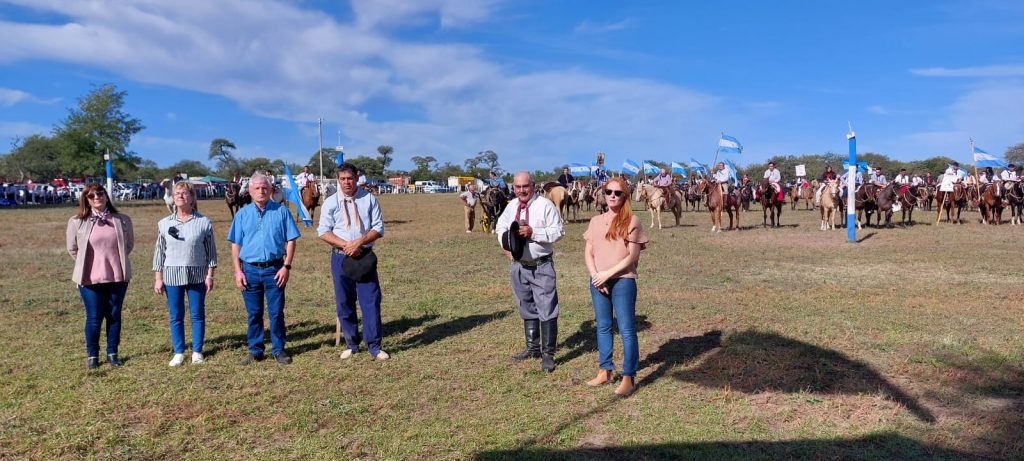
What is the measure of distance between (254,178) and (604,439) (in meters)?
3.84

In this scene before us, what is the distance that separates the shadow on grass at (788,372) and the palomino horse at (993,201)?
61.1 ft

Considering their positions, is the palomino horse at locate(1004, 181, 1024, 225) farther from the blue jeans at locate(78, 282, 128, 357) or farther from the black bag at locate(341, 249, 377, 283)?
the blue jeans at locate(78, 282, 128, 357)

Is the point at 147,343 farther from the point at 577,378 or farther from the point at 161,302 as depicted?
→ the point at 577,378

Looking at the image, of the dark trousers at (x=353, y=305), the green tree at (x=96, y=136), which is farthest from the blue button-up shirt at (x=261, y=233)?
the green tree at (x=96, y=136)

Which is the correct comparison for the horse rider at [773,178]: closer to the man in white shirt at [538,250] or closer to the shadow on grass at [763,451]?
the man in white shirt at [538,250]

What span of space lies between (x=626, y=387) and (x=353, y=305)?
2757mm

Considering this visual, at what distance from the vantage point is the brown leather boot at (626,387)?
17.1 feet

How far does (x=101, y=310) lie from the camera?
603cm

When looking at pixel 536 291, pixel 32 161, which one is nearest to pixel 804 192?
pixel 536 291

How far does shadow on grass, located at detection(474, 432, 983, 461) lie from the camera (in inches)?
161

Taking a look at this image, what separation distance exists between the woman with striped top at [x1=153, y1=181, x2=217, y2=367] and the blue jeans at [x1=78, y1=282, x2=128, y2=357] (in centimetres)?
36

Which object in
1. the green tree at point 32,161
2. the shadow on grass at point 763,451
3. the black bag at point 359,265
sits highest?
the green tree at point 32,161

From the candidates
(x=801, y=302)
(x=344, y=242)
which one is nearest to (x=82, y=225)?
(x=344, y=242)

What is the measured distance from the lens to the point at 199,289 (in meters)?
6.20
